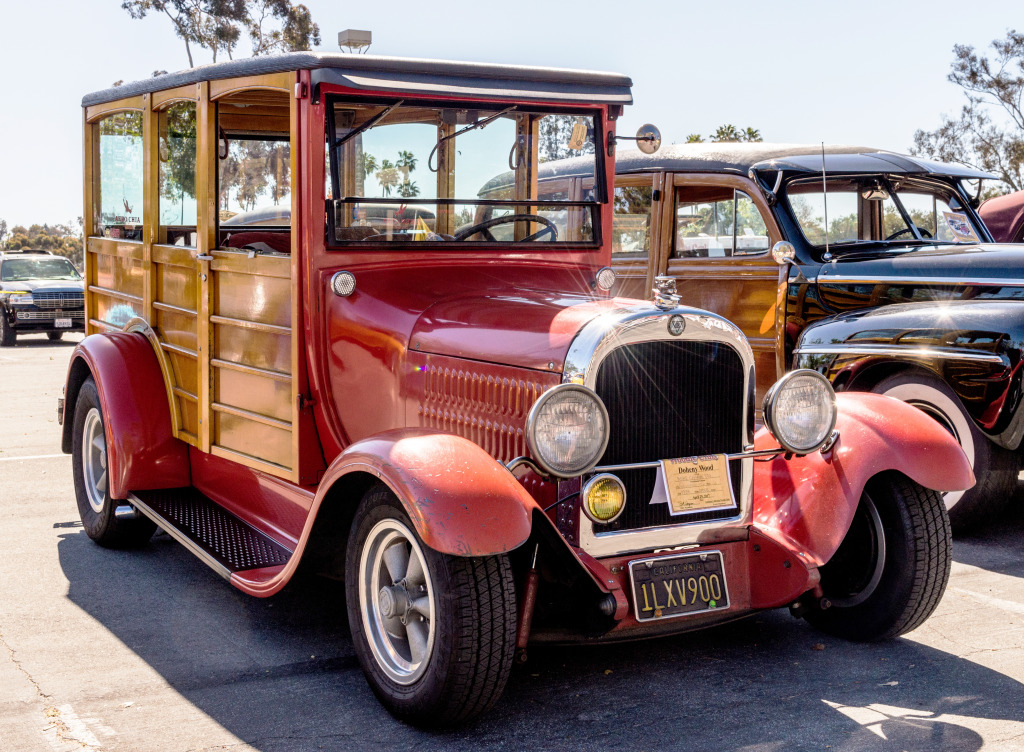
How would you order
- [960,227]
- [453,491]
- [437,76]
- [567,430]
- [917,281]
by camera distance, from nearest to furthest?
[453,491] → [567,430] → [437,76] → [917,281] → [960,227]

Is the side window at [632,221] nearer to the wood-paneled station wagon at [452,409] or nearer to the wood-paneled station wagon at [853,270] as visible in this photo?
the wood-paneled station wagon at [853,270]

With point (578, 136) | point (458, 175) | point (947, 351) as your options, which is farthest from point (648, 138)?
point (947, 351)

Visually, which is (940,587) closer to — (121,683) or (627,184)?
(121,683)

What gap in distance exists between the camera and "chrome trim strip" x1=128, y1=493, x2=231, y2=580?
4.11m

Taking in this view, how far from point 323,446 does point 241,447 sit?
1.77 feet

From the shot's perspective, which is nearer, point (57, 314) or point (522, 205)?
point (522, 205)

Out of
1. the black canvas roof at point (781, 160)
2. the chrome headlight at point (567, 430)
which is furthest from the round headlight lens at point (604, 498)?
the black canvas roof at point (781, 160)

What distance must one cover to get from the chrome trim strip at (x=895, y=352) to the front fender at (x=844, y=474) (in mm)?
1464

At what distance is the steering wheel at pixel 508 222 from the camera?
4398 millimetres

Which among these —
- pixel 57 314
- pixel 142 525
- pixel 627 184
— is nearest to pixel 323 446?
pixel 142 525

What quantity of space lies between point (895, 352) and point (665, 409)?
8.40ft

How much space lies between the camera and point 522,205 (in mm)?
4523

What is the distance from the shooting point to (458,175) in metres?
4.44

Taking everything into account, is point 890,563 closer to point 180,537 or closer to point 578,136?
point 578,136
